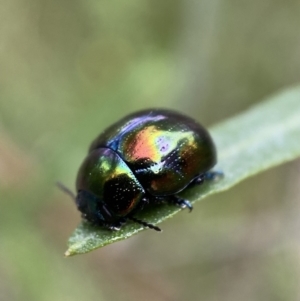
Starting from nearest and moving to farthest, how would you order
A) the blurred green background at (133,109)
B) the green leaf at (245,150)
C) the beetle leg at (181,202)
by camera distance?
the green leaf at (245,150) → the beetle leg at (181,202) → the blurred green background at (133,109)

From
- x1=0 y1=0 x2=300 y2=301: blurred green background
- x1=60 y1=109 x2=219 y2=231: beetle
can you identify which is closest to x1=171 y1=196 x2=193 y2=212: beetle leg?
x1=60 y1=109 x2=219 y2=231: beetle

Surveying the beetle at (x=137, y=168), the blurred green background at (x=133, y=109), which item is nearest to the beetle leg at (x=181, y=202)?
the beetle at (x=137, y=168)

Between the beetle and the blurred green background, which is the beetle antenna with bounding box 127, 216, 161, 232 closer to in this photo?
the beetle

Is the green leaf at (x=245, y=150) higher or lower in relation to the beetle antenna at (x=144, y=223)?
lower

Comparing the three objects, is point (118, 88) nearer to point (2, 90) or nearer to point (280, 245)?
point (2, 90)

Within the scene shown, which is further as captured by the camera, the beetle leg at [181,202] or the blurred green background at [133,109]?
the blurred green background at [133,109]

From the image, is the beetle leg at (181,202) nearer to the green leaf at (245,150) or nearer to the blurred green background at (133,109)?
the green leaf at (245,150)

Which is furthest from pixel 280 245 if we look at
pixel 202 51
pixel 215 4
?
pixel 215 4
